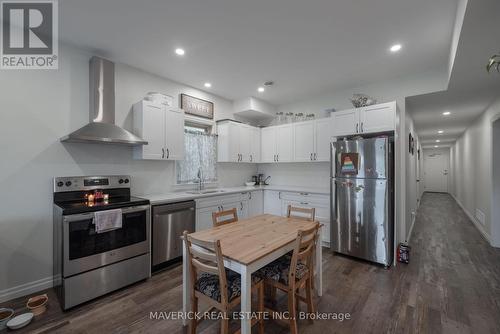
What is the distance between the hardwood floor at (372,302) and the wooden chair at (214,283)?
0.47 m

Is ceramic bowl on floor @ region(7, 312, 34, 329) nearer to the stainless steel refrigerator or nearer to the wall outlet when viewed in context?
the stainless steel refrigerator

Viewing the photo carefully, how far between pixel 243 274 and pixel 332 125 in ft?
9.97

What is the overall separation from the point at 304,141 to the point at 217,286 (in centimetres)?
326

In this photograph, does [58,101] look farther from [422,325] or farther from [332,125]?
[422,325]

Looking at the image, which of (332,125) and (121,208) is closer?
(121,208)

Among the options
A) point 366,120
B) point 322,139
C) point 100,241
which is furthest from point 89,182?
point 366,120

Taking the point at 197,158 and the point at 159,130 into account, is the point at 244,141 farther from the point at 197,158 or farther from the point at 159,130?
Result: the point at 159,130

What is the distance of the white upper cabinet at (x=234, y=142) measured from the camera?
169 inches

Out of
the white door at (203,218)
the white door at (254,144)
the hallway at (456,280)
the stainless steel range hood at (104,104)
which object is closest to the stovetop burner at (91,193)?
the stainless steel range hood at (104,104)

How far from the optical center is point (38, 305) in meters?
2.07

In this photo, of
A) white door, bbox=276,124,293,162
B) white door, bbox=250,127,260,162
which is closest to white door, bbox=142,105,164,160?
white door, bbox=250,127,260,162

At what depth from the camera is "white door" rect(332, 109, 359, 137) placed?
3.44 metres

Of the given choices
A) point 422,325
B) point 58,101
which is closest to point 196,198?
point 58,101

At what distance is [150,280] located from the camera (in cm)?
269
